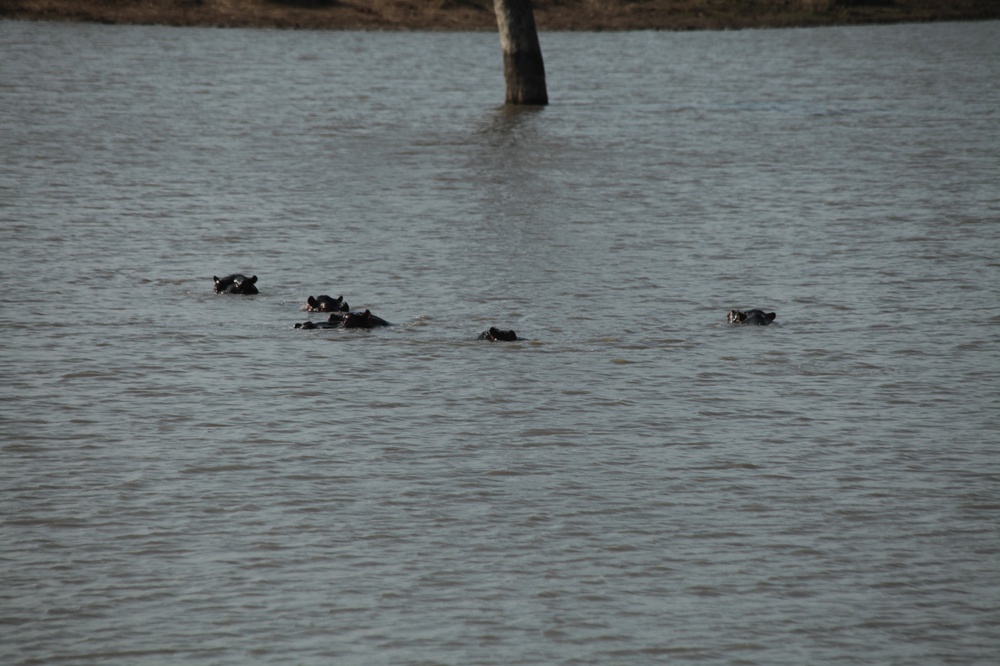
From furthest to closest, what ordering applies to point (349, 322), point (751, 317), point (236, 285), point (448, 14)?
1. point (448, 14)
2. point (236, 285)
3. point (751, 317)
4. point (349, 322)

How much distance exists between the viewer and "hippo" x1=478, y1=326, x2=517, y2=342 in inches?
437

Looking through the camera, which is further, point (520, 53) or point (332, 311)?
point (520, 53)

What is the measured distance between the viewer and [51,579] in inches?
264

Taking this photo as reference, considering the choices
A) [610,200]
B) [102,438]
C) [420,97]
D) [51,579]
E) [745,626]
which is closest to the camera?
[745,626]

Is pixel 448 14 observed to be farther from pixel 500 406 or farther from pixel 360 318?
pixel 500 406

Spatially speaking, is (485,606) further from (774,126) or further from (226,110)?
(226,110)

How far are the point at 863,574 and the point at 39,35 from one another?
1457 inches

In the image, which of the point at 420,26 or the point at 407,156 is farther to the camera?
the point at 420,26

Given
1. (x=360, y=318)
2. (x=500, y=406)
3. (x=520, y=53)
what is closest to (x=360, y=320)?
(x=360, y=318)

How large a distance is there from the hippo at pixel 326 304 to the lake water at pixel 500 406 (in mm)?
323

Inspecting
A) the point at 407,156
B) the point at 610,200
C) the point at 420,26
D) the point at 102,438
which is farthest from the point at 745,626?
the point at 420,26

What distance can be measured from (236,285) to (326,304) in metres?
1.08

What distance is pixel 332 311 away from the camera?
11820 mm

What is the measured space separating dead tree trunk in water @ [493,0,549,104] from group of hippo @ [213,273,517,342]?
15.7 m
